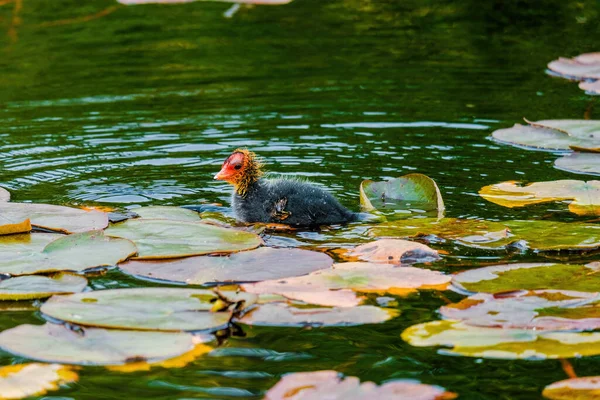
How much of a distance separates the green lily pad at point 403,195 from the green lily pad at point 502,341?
1.99 m

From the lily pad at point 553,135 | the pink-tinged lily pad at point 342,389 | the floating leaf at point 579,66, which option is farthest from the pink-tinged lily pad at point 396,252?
the floating leaf at point 579,66

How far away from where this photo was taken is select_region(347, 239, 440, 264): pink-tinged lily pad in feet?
16.3

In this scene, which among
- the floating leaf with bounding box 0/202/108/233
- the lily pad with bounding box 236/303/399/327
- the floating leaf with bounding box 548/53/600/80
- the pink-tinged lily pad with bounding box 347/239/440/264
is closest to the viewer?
the lily pad with bounding box 236/303/399/327

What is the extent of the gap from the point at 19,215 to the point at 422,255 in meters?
2.37

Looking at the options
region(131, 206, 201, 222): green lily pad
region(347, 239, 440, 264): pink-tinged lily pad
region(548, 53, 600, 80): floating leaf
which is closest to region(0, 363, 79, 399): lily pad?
region(347, 239, 440, 264): pink-tinged lily pad

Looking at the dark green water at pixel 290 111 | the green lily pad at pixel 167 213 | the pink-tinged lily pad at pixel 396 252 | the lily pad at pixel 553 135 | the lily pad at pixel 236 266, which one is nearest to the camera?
the dark green water at pixel 290 111

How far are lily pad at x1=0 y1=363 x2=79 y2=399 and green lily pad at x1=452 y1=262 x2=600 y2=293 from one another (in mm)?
1901

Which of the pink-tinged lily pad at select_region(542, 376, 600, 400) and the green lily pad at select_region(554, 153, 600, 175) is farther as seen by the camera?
the green lily pad at select_region(554, 153, 600, 175)

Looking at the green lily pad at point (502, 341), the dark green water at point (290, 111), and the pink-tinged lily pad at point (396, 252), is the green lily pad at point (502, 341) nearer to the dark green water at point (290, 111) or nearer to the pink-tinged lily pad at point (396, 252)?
the dark green water at point (290, 111)

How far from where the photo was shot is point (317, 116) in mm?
8727

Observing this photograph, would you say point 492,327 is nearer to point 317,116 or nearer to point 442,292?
point 442,292

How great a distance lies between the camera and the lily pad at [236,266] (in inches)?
185

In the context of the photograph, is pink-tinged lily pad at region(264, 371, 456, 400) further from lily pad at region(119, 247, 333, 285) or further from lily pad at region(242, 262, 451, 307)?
lily pad at region(119, 247, 333, 285)

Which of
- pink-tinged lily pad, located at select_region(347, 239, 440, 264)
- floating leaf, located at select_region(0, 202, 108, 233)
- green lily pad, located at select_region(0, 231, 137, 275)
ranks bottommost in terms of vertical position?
pink-tinged lily pad, located at select_region(347, 239, 440, 264)
